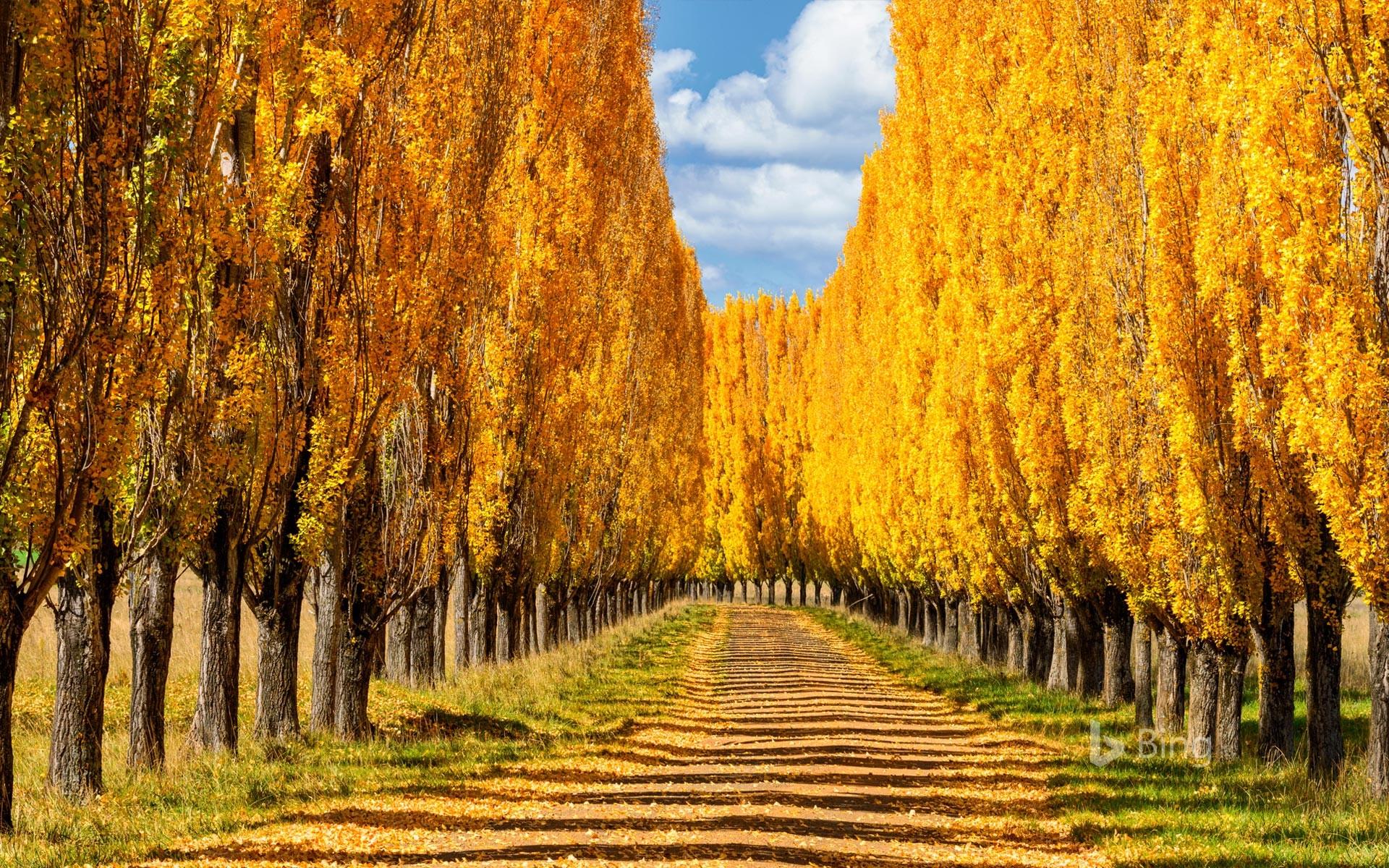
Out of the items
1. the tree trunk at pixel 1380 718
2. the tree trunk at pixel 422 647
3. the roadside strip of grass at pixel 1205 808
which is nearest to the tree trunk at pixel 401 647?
the tree trunk at pixel 422 647

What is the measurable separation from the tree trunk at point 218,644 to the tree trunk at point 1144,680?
11184 mm

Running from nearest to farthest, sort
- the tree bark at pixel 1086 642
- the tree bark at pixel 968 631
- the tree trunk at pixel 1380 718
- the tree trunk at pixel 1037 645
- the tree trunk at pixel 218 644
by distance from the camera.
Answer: the tree trunk at pixel 1380 718
the tree trunk at pixel 218 644
the tree bark at pixel 1086 642
the tree trunk at pixel 1037 645
the tree bark at pixel 968 631

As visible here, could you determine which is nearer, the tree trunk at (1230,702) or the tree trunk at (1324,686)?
the tree trunk at (1324,686)

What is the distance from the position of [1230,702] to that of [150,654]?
1105 cm

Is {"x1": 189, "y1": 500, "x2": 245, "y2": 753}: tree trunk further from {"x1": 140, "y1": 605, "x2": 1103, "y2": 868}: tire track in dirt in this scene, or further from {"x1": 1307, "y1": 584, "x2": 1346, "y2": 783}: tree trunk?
{"x1": 1307, "y1": 584, "x2": 1346, "y2": 783}: tree trunk

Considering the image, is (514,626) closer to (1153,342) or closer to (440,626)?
(440,626)

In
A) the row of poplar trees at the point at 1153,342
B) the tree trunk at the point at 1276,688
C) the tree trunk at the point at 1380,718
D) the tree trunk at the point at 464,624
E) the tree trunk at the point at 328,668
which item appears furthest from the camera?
the tree trunk at the point at 464,624

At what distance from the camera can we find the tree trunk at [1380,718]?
30.9ft

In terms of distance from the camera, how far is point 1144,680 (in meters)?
15.9

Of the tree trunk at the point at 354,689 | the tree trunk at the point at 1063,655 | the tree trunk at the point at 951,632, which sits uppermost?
the tree trunk at the point at 354,689

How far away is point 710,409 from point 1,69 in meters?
63.6

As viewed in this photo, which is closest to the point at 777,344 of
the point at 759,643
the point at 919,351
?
the point at 759,643

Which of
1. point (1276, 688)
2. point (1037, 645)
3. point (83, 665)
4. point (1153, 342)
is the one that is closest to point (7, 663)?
point (83, 665)

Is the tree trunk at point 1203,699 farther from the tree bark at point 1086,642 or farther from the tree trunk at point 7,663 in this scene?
the tree trunk at point 7,663
